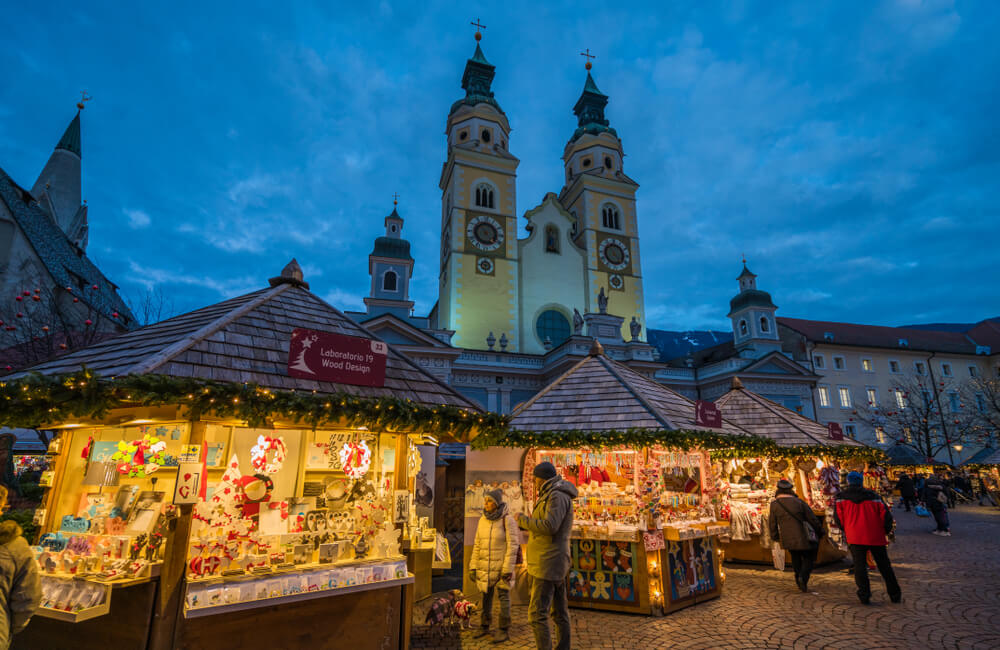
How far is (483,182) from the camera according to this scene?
32219 mm

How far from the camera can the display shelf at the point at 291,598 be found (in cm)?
395

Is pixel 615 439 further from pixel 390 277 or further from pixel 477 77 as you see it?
pixel 477 77

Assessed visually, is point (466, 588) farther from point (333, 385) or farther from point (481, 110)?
point (481, 110)

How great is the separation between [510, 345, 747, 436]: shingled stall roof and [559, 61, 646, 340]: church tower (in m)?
23.6

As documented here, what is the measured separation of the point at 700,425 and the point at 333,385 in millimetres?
5926

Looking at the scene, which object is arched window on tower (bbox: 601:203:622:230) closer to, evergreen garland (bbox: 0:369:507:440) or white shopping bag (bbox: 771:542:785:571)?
white shopping bag (bbox: 771:542:785:571)

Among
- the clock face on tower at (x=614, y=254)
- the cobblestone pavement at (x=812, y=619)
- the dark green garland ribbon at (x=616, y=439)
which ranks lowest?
the cobblestone pavement at (x=812, y=619)

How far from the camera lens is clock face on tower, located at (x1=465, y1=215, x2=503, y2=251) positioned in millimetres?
31016

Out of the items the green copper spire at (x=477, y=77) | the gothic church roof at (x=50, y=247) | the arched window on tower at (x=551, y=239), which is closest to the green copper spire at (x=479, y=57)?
the green copper spire at (x=477, y=77)

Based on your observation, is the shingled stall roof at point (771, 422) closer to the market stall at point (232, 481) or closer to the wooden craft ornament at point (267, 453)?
the market stall at point (232, 481)

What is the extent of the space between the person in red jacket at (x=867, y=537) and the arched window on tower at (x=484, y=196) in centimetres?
2768

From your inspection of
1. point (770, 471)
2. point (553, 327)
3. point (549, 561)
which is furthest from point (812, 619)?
point (553, 327)

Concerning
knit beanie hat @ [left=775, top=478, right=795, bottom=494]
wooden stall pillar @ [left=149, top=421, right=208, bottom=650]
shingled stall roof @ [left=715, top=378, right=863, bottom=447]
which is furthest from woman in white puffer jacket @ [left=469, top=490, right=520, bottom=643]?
shingled stall roof @ [left=715, top=378, right=863, bottom=447]

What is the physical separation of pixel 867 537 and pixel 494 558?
5.37 metres
